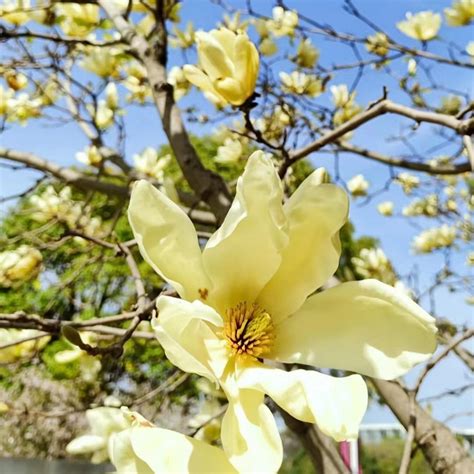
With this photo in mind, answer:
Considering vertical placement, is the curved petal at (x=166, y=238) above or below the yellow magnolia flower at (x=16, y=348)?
above

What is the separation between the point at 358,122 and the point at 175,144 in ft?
1.66

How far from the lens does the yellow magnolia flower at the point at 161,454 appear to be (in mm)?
341

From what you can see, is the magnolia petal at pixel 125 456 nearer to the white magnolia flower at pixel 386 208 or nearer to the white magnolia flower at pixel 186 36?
the white magnolia flower at pixel 186 36

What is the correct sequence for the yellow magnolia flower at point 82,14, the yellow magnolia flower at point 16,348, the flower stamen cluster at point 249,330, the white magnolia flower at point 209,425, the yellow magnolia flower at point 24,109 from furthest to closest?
the yellow magnolia flower at point 24,109 → the yellow magnolia flower at point 82,14 → the white magnolia flower at point 209,425 → the yellow magnolia flower at point 16,348 → the flower stamen cluster at point 249,330

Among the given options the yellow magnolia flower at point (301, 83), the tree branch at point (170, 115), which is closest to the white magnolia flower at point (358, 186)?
the yellow magnolia flower at point (301, 83)

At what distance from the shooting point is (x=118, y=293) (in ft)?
21.2

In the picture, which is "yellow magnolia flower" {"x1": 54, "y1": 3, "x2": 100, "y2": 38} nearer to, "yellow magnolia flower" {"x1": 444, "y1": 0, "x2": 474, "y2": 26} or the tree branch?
the tree branch

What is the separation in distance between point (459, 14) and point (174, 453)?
1749mm

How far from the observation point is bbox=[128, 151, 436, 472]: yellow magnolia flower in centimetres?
36

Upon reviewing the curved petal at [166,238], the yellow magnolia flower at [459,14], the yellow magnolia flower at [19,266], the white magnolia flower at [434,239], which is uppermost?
the yellow magnolia flower at [459,14]

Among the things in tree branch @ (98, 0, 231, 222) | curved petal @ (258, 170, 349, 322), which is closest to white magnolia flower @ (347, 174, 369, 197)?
tree branch @ (98, 0, 231, 222)

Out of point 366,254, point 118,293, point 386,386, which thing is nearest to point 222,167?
point 118,293

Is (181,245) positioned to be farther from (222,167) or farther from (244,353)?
(222,167)

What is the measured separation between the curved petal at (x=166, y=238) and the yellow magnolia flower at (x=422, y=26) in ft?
4.99
